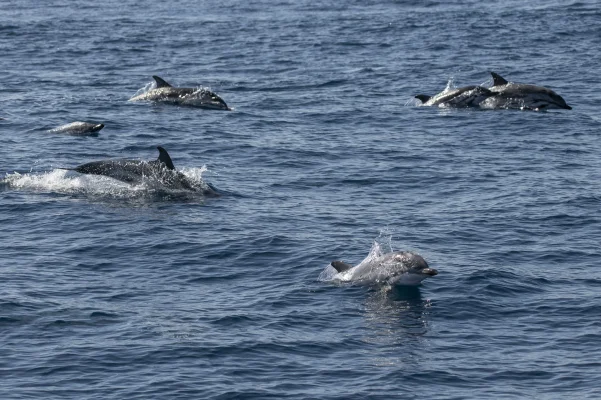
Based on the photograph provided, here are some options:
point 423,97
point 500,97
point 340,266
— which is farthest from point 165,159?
point 500,97

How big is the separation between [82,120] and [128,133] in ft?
10.2

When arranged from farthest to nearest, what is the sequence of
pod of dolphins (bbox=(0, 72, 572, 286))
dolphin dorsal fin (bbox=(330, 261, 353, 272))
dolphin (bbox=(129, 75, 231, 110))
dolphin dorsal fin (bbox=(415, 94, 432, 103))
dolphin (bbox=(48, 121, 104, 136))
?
dolphin (bbox=(129, 75, 231, 110)) < dolphin dorsal fin (bbox=(415, 94, 432, 103)) < dolphin (bbox=(48, 121, 104, 136)) < dolphin dorsal fin (bbox=(330, 261, 353, 272)) < pod of dolphins (bbox=(0, 72, 572, 286))

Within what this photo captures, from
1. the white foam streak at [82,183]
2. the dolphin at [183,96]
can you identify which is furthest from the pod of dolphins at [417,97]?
the white foam streak at [82,183]

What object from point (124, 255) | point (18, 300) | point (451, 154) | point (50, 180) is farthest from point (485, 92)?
point (18, 300)

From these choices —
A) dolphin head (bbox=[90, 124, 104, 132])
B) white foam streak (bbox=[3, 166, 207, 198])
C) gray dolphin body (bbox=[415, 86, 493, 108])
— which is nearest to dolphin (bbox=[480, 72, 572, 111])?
gray dolphin body (bbox=[415, 86, 493, 108])

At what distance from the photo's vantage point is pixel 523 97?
48.2 meters

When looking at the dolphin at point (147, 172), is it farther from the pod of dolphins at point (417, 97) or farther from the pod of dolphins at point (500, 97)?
the pod of dolphins at point (500, 97)

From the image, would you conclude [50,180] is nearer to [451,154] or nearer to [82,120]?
[82,120]

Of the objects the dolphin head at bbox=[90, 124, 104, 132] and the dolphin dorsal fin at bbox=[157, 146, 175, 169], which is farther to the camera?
the dolphin head at bbox=[90, 124, 104, 132]

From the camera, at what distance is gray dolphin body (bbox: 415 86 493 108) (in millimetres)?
49094

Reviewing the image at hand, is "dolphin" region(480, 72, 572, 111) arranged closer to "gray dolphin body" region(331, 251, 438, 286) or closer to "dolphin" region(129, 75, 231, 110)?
"dolphin" region(129, 75, 231, 110)

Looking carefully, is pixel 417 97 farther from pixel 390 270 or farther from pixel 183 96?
pixel 390 270

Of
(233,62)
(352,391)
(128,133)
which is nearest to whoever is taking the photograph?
(352,391)

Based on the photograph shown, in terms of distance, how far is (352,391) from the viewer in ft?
74.4
